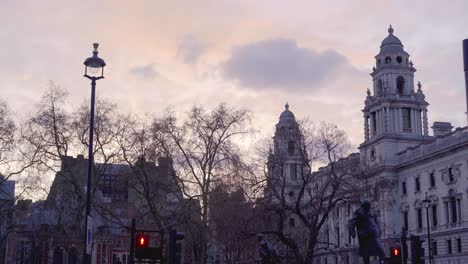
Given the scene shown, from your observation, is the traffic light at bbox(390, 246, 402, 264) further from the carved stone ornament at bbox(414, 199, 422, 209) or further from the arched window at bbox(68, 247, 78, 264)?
the carved stone ornament at bbox(414, 199, 422, 209)

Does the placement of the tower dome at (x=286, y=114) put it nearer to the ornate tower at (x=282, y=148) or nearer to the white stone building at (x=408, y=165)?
the white stone building at (x=408, y=165)

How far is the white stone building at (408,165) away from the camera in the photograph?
69938 millimetres

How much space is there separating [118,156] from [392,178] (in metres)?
44.5

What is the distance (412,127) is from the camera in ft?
283

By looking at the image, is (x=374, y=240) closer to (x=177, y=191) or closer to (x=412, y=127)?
(x=177, y=191)

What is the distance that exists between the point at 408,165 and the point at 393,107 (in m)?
9.08

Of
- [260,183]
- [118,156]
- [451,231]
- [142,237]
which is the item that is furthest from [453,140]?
[142,237]

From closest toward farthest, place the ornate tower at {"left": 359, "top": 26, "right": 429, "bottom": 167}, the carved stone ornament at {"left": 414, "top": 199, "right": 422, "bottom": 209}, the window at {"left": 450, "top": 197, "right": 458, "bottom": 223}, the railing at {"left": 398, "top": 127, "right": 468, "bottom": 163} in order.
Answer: the railing at {"left": 398, "top": 127, "right": 468, "bottom": 163}, the window at {"left": 450, "top": 197, "right": 458, "bottom": 223}, the carved stone ornament at {"left": 414, "top": 199, "right": 422, "bottom": 209}, the ornate tower at {"left": 359, "top": 26, "right": 429, "bottom": 167}

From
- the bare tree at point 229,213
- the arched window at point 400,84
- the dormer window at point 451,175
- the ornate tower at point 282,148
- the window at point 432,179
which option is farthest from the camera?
the arched window at point 400,84

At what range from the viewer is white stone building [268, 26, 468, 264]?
69.9m

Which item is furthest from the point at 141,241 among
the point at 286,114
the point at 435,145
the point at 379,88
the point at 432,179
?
the point at 286,114

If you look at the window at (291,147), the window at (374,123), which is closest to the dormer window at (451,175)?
the window at (374,123)

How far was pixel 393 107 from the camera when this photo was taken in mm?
85688

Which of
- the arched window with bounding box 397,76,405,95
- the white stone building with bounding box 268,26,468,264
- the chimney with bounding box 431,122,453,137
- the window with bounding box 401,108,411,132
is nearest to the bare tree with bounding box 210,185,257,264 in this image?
the white stone building with bounding box 268,26,468,264
